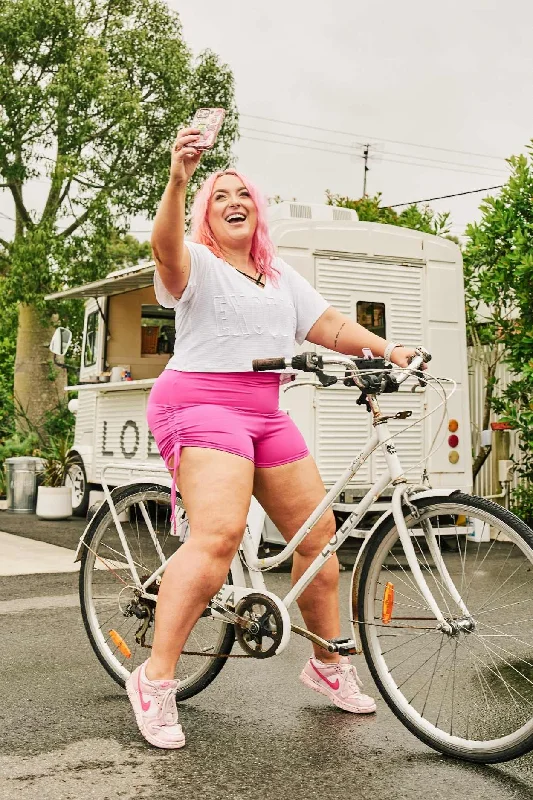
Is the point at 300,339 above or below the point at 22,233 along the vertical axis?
below

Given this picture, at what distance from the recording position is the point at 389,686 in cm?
346

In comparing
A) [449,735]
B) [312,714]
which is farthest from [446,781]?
[312,714]

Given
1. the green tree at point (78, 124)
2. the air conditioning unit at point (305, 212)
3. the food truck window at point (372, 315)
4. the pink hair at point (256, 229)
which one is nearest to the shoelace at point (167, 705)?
the pink hair at point (256, 229)

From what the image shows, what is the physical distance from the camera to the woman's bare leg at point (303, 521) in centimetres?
362

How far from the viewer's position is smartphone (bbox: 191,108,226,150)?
124 inches

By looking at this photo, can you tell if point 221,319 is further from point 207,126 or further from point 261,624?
point 261,624

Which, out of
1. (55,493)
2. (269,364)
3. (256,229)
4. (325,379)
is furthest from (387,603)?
(55,493)

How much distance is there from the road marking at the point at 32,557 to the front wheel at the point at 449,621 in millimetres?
3980

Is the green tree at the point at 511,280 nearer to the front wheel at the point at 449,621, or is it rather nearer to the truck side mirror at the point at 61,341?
the truck side mirror at the point at 61,341

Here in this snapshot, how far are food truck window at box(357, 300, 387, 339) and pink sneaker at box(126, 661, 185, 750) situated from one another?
229 inches

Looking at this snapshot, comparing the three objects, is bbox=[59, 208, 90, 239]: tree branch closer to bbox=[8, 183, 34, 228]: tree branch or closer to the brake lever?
bbox=[8, 183, 34, 228]: tree branch

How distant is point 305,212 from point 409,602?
21.0 feet

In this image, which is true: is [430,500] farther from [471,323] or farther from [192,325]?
[471,323]

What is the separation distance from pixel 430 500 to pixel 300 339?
2.96ft
